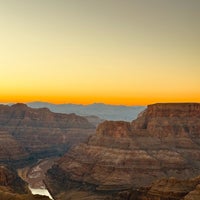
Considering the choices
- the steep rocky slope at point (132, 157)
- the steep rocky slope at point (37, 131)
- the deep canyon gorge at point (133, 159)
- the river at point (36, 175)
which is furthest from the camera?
the steep rocky slope at point (37, 131)

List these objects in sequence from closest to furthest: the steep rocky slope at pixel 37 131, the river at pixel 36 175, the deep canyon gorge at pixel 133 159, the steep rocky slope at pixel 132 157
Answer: the deep canyon gorge at pixel 133 159 < the steep rocky slope at pixel 132 157 < the river at pixel 36 175 < the steep rocky slope at pixel 37 131

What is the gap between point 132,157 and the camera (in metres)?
105

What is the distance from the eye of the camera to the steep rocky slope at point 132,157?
100500 millimetres

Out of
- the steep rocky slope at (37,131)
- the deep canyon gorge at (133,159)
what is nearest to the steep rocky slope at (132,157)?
the deep canyon gorge at (133,159)

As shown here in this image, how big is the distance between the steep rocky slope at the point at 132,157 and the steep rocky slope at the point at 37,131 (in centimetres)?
3601

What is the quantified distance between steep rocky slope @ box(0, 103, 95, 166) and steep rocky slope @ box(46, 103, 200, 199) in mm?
36015

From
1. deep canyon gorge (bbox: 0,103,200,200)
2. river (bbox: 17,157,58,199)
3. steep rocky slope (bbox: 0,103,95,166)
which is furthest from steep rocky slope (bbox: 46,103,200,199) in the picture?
steep rocky slope (bbox: 0,103,95,166)

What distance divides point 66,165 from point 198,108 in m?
44.6

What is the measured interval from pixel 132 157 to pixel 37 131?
73.9 m

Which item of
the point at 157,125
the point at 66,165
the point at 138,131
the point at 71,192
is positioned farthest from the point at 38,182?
the point at 157,125

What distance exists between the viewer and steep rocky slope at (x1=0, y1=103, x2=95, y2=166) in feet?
503

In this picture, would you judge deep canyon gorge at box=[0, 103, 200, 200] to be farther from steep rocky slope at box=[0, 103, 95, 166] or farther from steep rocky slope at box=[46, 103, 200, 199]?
steep rocky slope at box=[0, 103, 95, 166]

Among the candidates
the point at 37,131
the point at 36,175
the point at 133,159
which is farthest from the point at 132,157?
the point at 37,131

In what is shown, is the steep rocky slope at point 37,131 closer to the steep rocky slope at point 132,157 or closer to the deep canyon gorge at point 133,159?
the deep canyon gorge at point 133,159
